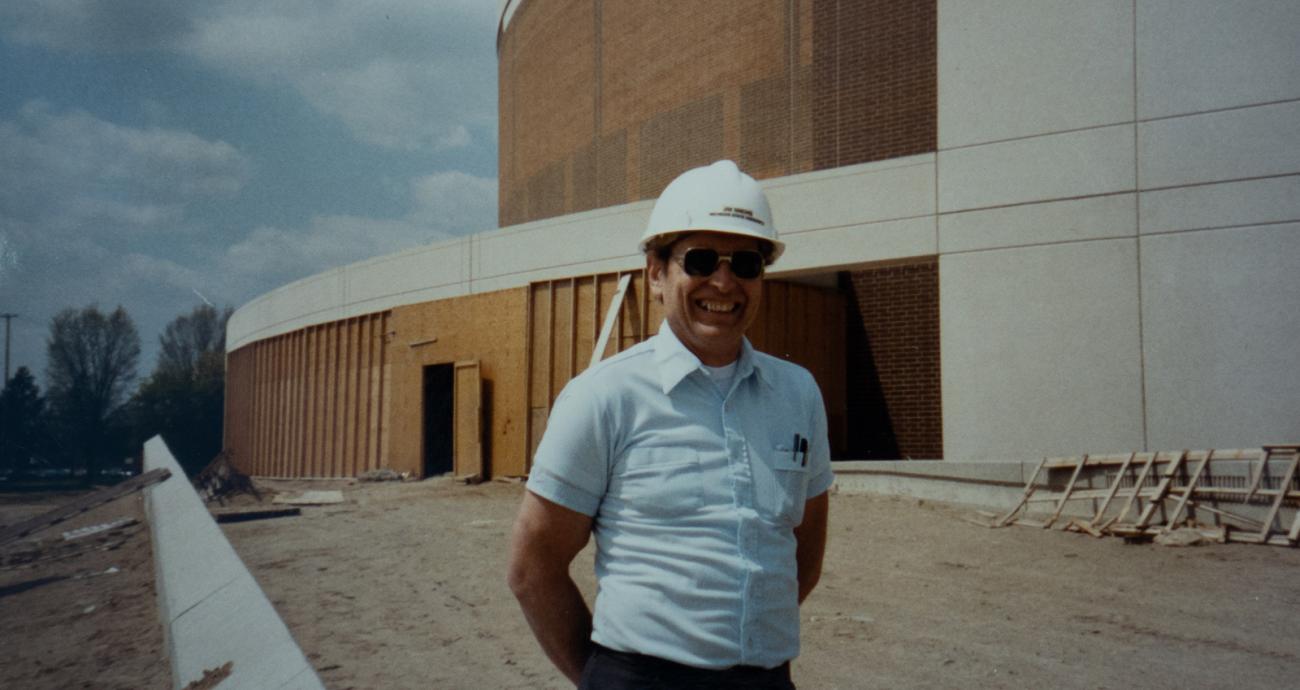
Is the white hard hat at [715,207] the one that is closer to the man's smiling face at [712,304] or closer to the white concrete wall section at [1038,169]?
the man's smiling face at [712,304]

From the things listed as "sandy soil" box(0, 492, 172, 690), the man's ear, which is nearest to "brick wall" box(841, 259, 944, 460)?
"sandy soil" box(0, 492, 172, 690)

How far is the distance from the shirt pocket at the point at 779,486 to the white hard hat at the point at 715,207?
1.50 ft

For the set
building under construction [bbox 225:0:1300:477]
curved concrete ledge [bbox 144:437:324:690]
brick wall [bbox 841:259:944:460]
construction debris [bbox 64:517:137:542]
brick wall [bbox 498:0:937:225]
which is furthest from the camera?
brick wall [bbox 498:0:937:225]

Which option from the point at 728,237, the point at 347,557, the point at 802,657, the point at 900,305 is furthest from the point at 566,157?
the point at 728,237

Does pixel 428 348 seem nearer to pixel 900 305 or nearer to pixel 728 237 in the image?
pixel 900 305

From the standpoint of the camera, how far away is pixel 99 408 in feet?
145

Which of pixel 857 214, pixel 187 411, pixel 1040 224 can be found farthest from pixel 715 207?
pixel 187 411

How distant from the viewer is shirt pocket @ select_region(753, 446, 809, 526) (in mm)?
1985

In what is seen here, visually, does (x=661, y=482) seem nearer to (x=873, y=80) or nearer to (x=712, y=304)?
(x=712, y=304)

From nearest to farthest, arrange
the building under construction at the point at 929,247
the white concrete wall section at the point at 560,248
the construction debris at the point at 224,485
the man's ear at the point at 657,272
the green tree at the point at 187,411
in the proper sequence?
1. the man's ear at the point at 657,272
2. the building under construction at the point at 929,247
3. the white concrete wall section at the point at 560,248
4. the construction debris at the point at 224,485
5. the green tree at the point at 187,411

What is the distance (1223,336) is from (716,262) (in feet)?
33.4

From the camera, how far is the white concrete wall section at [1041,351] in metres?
10.7

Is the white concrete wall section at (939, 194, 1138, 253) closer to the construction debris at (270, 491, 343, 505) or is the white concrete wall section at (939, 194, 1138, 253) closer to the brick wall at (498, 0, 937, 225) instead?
the brick wall at (498, 0, 937, 225)

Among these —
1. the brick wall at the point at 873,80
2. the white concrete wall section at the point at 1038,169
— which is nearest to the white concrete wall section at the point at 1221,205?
the white concrete wall section at the point at 1038,169
